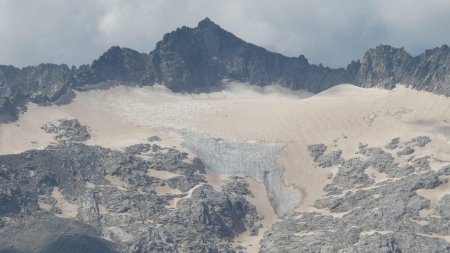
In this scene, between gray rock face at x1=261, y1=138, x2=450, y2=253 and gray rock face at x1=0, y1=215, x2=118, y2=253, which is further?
gray rock face at x1=261, y1=138, x2=450, y2=253

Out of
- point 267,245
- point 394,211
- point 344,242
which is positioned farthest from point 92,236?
point 394,211

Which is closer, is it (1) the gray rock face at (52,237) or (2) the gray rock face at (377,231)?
(1) the gray rock face at (52,237)

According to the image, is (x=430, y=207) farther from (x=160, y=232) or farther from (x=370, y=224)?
(x=160, y=232)

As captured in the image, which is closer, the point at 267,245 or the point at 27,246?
the point at 27,246

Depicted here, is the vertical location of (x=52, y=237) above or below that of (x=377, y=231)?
below

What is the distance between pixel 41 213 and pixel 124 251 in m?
25.4

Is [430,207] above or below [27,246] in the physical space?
above

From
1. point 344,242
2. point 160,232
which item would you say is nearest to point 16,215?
point 160,232

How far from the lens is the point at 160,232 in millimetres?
191750

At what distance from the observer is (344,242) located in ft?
602

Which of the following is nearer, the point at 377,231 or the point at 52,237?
the point at 52,237

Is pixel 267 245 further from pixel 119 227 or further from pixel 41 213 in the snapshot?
pixel 41 213

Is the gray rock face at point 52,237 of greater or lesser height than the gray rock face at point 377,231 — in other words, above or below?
below

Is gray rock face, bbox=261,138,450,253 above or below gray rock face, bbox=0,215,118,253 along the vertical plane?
above
